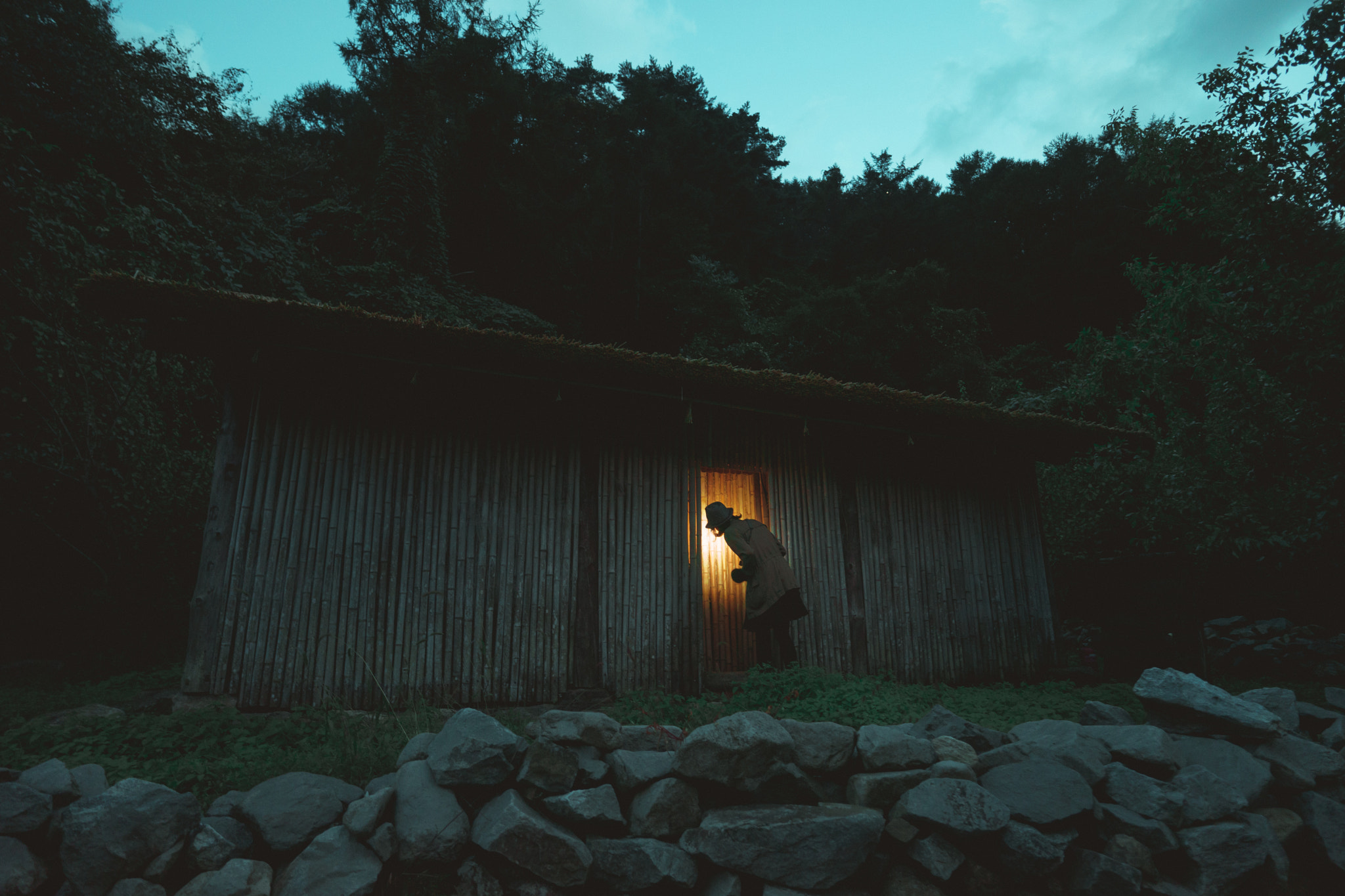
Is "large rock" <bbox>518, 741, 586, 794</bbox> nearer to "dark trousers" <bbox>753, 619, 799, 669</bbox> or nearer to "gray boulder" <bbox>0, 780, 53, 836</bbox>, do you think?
"gray boulder" <bbox>0, 780, 53, 836</bbox>

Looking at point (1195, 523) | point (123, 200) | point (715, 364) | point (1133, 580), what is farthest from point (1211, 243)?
point (123, 200)

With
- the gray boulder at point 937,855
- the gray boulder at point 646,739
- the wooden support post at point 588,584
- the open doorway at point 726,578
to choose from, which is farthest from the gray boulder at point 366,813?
the open doorway at point 726,578

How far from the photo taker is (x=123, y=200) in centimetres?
948

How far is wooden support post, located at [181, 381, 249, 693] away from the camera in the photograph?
5.28 meters

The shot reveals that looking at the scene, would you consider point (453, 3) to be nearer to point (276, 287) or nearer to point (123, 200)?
point (276, 287)

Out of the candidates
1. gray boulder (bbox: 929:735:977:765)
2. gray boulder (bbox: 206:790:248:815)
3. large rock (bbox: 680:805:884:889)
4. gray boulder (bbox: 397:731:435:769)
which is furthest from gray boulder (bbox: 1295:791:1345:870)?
gray boulder (bbox: 206:790:248:815)

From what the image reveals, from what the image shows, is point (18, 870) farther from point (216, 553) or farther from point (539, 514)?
point (539, 514)

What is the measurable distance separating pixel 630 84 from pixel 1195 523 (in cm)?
2344

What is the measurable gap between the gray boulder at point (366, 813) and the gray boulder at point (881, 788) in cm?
223

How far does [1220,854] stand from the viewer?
11.1 feet

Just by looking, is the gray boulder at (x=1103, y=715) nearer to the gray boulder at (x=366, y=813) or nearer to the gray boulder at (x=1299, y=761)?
the gray boulder at (x=1299, y=761)

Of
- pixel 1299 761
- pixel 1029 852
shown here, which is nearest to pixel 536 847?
pixel 1029 852

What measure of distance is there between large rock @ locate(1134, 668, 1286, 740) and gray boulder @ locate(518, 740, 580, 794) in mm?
3603

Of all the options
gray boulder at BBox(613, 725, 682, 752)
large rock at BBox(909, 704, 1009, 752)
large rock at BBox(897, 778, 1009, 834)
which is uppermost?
gray boulder at BBox(613, 725, 682, 752)
